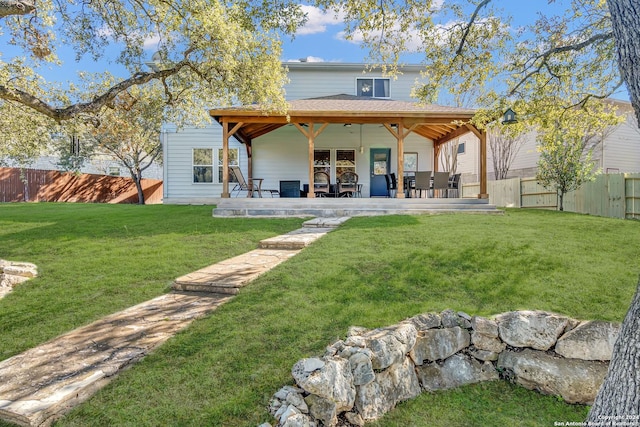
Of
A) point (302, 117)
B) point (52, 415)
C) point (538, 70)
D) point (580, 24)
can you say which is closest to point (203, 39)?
point (302, 117)

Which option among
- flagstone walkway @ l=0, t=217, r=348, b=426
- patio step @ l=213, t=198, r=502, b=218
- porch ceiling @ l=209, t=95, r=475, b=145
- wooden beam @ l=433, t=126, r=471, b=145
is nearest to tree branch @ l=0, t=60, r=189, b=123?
porch ceiling @ l=209, t=95, r=475, b=145

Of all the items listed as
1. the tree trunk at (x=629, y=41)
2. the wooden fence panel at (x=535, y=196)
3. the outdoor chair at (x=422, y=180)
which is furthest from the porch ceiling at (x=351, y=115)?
the tree trunk at (x=629, y=41)

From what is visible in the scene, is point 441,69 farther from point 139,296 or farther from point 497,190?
point 497,190

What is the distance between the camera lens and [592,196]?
37.2 feet

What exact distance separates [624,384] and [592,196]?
11788 millimetres

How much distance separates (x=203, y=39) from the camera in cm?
693

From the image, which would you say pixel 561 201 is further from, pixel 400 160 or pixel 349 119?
pixel 349 119

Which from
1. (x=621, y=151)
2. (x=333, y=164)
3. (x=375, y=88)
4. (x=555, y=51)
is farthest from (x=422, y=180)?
(x=621, y=151)

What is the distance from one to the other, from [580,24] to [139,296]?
9973mm

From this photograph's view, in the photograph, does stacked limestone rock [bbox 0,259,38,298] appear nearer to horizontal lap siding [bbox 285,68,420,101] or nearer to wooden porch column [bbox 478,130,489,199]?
wooden porch column [bbox 478,130,489,199]

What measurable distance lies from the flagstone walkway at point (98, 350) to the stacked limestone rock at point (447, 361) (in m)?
1.41

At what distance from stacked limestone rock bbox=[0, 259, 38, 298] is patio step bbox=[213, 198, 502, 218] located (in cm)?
511

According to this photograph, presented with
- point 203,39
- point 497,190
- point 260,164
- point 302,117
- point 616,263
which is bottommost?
point 616,263

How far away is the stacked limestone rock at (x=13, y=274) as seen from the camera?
5.04 m
